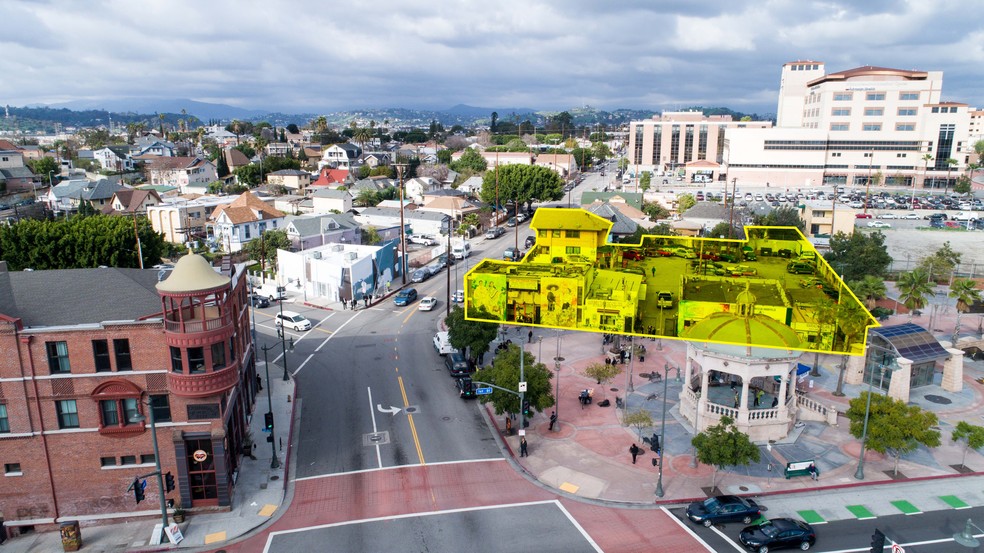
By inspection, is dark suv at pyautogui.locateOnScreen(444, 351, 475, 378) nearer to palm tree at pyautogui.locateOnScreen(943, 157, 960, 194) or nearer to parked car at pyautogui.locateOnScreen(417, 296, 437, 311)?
parked car at pyautogui.locateOnScreen(417, 296, 437, 311)

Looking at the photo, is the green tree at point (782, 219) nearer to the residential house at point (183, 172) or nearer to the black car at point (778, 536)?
the black car at point (778, 536)

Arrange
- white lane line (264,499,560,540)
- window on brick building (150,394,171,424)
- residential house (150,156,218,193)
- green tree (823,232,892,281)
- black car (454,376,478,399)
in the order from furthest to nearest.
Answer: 1. residential house (150,156,218,193)
2. green tree (823,232,892,281)
3. black car (454,376,478,399)
4. window on brick building (150,394,171,424)
5. white lane line (264,499,560,540)

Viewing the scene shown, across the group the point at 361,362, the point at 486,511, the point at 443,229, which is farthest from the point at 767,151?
the point at 486,511

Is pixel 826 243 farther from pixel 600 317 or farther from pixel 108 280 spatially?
pixel 108 280

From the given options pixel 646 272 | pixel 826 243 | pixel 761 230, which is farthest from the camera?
pixel 826 243

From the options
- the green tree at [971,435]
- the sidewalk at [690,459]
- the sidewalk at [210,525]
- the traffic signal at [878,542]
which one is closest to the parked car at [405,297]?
the sidewalk at [690,459]

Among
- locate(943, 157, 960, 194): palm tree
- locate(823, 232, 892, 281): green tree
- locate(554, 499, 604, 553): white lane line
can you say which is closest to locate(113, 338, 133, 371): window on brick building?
locate(554, 499, 604, 553): white lane line
